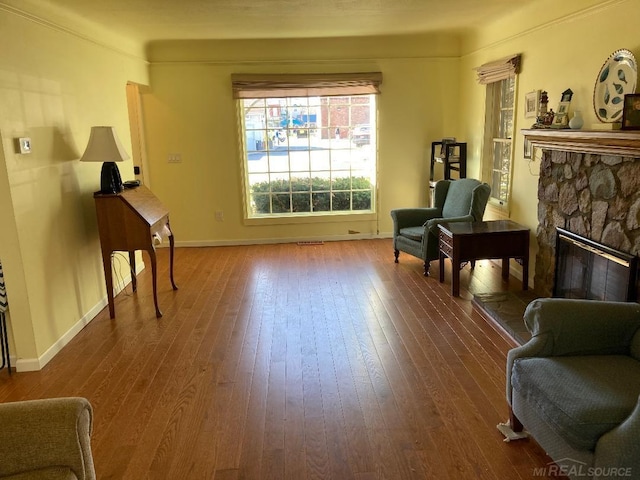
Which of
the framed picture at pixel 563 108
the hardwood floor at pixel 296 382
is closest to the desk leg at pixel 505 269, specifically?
the hardwood floor at pixel 296 382

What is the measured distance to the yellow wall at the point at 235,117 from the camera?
574 centimetres

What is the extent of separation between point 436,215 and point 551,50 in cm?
198

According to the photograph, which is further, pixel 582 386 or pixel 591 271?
pixel 591 271

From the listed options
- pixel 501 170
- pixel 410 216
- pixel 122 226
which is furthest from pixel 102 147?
pixel 501 170

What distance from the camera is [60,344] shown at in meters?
3.38

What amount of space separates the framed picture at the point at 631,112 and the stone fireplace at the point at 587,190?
10 centimetres

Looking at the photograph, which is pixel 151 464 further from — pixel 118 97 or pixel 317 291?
pixel 118 97

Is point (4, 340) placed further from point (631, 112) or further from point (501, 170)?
point (501, 170)

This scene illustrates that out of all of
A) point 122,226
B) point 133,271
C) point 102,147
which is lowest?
point 133,271

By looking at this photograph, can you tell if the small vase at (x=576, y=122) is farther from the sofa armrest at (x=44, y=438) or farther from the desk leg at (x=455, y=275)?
the sofa armrest at (x=44, y=438)

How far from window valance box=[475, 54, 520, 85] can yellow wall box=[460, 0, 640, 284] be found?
8 centimetres

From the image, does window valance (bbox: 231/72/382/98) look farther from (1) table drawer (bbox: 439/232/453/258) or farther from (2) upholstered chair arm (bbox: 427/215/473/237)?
(1) table drawer (bbox: 439/232/453/258)

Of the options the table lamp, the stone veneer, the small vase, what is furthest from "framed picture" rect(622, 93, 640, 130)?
the table lamp

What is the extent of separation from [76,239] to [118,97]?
1.66 m
